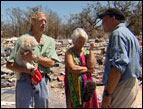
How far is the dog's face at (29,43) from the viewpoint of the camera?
280cm

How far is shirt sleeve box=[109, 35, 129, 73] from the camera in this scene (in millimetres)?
2336

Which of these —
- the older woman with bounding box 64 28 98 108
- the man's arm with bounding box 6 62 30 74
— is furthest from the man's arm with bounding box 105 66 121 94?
the man's arm with bounding box 6 62 30 74

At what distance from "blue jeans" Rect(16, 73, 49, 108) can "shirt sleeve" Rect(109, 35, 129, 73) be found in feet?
3.22

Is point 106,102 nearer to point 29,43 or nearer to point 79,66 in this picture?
point 79,66

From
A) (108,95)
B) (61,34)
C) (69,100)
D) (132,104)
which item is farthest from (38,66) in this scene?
(61,34)

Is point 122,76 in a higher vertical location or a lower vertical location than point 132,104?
higher

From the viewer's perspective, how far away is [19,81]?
288cm

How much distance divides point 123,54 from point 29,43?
1071 mm

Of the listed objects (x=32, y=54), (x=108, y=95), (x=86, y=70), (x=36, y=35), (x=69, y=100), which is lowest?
(x=69, y=100)

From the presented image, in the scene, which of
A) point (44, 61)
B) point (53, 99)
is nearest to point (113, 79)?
point (44, 61)

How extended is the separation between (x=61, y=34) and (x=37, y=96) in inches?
1736

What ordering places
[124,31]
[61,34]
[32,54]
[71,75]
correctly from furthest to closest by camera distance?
[61,34] → [71,75] → [32,54] → [124,31]

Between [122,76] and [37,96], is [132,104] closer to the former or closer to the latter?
[122,76]

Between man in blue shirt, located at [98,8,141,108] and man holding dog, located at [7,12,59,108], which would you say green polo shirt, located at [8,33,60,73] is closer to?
man holding dog, located at [7,12,59,108]
